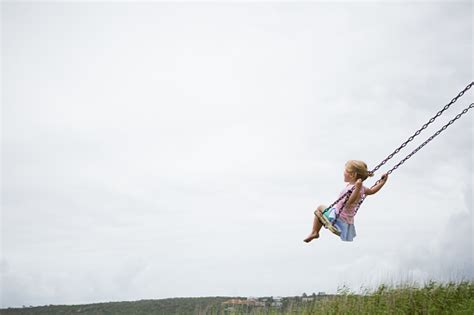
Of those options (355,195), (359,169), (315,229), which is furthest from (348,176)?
(315,229)

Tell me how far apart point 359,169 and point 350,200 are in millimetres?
649

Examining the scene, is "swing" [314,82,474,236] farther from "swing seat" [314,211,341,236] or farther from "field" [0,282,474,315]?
"field" [0,282,474,315]

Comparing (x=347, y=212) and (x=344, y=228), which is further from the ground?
(x=347, y=212)

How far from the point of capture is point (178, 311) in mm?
29531

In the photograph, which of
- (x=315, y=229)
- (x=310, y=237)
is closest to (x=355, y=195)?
(x=315, y=229)

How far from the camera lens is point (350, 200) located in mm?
10211

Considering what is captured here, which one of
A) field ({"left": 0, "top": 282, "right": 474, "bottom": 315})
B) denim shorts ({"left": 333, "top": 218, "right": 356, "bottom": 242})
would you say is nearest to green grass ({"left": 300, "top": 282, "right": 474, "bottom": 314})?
field ({"left": 0, "top": 282, "right": 474, "bottom": 315})

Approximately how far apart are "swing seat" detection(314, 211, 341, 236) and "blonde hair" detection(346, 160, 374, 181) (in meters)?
1.07

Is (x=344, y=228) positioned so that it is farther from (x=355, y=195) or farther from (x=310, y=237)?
(x=355, y=195)

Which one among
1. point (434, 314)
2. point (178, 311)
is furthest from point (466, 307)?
point (178, 311)

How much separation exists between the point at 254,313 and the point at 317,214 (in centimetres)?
1191

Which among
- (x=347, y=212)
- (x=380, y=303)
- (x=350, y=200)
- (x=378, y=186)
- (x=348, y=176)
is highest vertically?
(x=348, y=176)

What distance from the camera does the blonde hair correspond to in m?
10.1

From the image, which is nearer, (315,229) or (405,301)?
(315,229)
